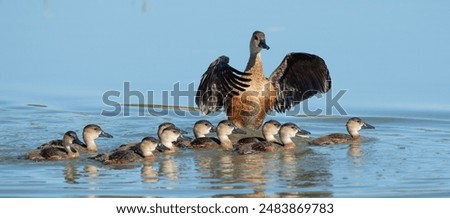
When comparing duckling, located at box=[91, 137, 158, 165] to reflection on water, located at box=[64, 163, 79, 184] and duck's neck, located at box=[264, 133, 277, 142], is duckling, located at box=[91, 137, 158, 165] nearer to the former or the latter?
reflection on water, located at box=[64, 163, 79, 184]

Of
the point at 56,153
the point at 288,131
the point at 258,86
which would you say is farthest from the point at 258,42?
the point at 56,153

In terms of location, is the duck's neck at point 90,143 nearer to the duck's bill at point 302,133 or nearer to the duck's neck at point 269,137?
the duck's neck at point 269,137

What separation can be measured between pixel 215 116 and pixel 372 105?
1982 mm

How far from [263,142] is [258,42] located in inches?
→ 64.0

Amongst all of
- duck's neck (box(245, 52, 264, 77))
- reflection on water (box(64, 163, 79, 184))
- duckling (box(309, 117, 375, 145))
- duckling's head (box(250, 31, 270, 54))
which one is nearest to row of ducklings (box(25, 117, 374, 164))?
duckling (box(309, 117, 375, 145))

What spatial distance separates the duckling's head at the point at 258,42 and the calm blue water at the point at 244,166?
1140mm

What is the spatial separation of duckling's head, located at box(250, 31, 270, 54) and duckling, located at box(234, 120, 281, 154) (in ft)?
3.14

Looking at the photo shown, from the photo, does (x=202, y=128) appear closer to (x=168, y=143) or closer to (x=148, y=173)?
(x=168, y=143)

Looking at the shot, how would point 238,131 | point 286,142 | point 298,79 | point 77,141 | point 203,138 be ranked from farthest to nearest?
point 298,79, point 238,131, point 286,142, point 203,138, point 77,141

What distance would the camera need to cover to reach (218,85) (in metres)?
13.4

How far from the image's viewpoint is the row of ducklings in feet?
38.9

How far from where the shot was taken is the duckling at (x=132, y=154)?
11.7 meters

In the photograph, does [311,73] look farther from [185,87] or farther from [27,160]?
[27,160]

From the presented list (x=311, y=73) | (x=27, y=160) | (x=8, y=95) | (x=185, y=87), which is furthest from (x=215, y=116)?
(x=27, y=160)
